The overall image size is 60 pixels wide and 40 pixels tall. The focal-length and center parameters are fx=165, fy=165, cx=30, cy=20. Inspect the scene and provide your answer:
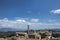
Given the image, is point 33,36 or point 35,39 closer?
point 35,39

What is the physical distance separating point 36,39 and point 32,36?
11.8ft

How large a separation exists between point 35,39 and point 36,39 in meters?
0.63

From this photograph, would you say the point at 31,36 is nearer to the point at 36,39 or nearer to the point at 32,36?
the point at 32,36

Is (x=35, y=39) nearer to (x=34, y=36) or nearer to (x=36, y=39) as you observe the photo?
(x=36, y=39)

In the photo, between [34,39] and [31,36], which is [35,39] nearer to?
[34,39]

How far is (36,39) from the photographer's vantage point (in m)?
52.3

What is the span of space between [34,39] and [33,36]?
11.7 ft

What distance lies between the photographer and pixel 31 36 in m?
56.8

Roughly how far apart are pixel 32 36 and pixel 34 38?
1.23m

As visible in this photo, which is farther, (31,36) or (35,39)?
(31,36)

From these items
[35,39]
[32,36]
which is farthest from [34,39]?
[32,36]

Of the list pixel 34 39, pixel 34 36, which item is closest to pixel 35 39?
pixel 34 39

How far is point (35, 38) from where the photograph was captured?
54594 mm

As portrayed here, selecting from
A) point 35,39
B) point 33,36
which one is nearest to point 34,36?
point 33,36
